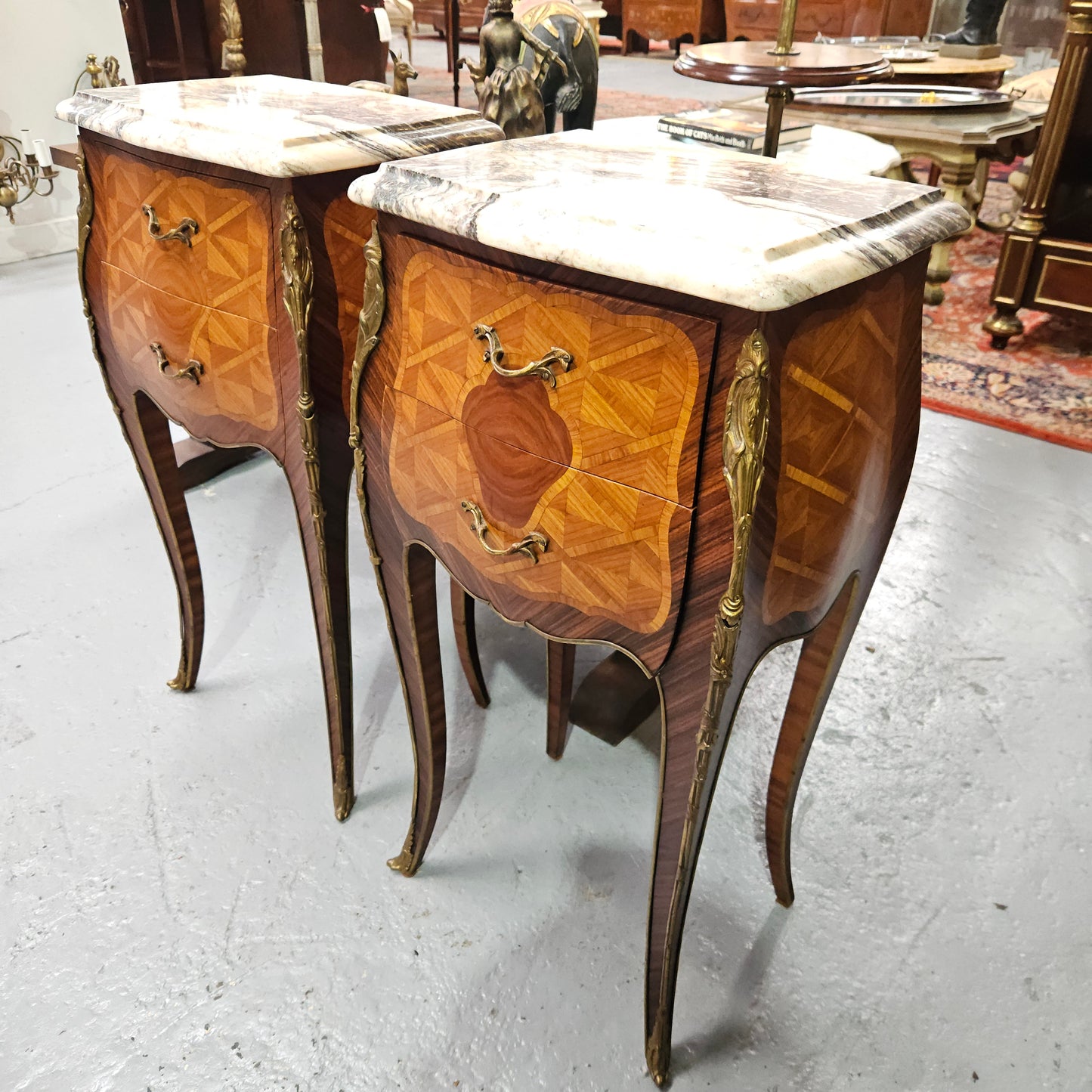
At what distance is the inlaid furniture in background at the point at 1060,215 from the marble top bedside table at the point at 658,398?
2.27 meters

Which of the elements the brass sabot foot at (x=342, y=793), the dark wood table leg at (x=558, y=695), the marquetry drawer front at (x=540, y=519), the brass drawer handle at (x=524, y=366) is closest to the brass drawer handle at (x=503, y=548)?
the marquetry drawer front at (x=540, y=519)

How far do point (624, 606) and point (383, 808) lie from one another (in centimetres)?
70

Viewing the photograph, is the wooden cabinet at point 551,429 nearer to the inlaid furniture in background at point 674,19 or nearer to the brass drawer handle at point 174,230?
the brass drawer handle at point 174,230

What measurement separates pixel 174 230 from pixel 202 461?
44.3 inches

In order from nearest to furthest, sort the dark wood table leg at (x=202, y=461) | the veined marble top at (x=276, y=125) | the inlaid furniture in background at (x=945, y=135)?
the veined marble top at (x=276, y=125) → the dark wood table leg at (x=202, y=461) → the inlaid furniture in background at (x=945, y=135)

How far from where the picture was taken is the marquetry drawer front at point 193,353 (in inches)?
44.3

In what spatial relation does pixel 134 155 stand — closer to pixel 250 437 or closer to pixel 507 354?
pixel 250 437

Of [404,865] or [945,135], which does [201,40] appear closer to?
[945,135]

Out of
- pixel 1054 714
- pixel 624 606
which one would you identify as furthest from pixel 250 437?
pixel 1054 714

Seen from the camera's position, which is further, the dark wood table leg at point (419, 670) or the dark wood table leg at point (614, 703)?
the dark wood table leg at point (614, 703)

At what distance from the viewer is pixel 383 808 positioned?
1.38m

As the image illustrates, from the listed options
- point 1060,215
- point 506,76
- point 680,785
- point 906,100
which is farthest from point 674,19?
point 680,785

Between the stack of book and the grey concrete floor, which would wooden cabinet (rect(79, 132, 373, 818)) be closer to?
the grey concrete floor

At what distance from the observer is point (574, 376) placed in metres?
0.80
